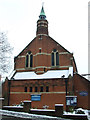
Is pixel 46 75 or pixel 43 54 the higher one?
pixel 43 54

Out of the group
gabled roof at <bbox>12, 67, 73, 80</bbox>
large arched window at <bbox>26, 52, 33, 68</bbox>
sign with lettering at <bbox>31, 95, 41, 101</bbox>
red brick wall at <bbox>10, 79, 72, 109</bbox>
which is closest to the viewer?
red brick wall at <bbox>10, 79, 72, 109</bbox>

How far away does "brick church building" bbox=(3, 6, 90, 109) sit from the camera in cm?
2997

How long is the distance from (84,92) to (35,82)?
8.98 metres

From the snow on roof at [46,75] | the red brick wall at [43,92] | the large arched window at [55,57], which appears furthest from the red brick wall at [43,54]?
the red brick wall at [43,92]

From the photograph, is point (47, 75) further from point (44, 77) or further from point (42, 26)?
point (42, 26)

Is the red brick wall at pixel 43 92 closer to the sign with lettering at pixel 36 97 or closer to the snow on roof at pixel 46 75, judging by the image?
the sign with lettering at pixel 36 97

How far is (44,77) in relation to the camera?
3144 cm

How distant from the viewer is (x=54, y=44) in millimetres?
35500

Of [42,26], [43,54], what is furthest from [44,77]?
[42,26]

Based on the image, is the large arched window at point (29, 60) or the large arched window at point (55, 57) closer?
the large arched window at point (55, 57)

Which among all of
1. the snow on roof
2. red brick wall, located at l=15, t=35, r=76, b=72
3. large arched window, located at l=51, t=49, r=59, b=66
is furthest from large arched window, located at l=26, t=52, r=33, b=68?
large arched window, located at l=51, t=49, r=59, b=66

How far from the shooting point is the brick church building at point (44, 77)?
2997 cm

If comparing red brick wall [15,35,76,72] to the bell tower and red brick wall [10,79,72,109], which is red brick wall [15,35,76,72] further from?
red brick wall [10,79,72,109]

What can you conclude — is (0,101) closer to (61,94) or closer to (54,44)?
(61,94)
